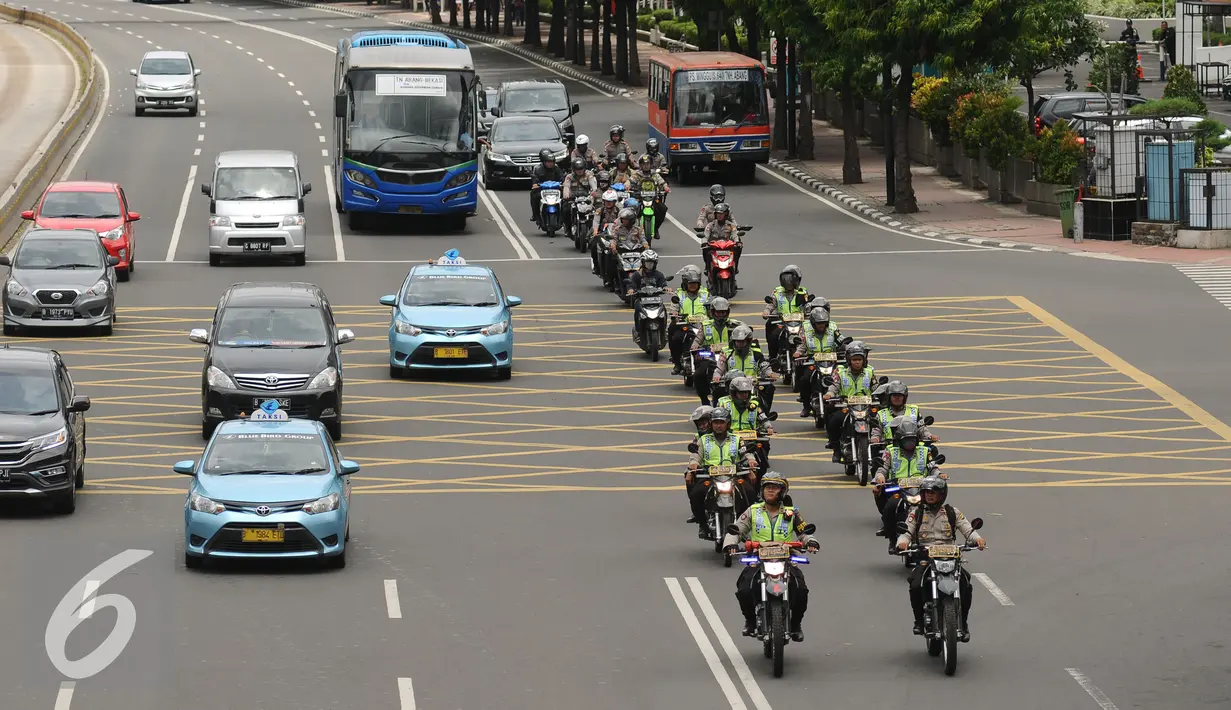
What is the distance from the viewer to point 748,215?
4528cm

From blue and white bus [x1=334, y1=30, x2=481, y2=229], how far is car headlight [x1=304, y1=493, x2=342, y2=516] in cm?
2310

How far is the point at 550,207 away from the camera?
4197 cm

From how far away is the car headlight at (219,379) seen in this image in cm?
2472

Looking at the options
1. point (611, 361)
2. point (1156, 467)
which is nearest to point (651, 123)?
point (611, 361)

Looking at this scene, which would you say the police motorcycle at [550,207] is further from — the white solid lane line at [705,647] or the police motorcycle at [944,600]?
the police motorcycle at [944,600]

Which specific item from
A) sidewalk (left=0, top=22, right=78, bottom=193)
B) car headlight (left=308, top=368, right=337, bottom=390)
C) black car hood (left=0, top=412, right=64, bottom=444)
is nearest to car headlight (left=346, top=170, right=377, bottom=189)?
sidewalk (left=0, top=22, right=78, bottom=193)

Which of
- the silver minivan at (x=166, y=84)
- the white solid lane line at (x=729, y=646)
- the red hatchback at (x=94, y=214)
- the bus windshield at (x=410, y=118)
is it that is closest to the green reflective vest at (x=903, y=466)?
the white solid lane line at (x=729, y=646)

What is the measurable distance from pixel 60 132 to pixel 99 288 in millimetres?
26331

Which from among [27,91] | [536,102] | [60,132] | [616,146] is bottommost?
[616,146]

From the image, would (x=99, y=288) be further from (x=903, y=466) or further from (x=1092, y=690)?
(x=1092, y=690)

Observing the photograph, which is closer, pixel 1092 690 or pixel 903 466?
pixel 1092 690

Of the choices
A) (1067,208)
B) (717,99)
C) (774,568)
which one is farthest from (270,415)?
(717,99)

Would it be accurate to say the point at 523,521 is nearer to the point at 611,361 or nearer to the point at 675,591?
the point at 675,591

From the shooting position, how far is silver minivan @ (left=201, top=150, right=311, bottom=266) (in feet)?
124
